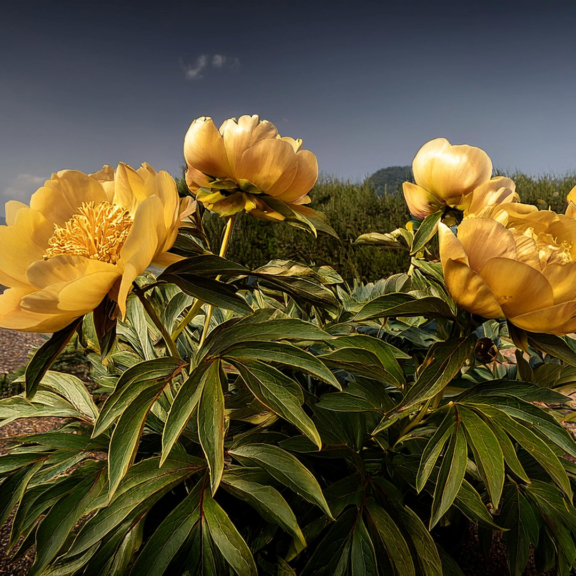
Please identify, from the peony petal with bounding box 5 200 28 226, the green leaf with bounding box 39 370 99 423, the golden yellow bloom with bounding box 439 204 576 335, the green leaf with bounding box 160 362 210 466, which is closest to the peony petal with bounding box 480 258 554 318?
the golden yellow bloom with bounding box 439 204 576 335

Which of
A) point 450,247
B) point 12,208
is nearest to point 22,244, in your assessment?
point 12,208

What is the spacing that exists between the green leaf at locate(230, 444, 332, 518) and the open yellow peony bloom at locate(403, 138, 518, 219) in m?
0.51

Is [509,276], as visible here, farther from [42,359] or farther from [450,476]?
[42,359]

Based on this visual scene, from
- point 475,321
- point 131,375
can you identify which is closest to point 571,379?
point 475,321

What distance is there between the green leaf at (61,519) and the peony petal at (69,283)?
39 centimetres

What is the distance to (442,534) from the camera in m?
1.05

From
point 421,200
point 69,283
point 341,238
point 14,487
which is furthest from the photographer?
point 341,238

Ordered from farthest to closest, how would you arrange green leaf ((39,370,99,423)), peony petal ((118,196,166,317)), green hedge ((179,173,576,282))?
green hedge ((179,173,576,282)), green leaf ((39,370,99,423)), peony petal ((118,196,166,317))

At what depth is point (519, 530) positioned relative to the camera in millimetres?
855

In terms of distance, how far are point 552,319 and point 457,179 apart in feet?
1.24

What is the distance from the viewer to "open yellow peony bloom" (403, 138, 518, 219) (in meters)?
0.78

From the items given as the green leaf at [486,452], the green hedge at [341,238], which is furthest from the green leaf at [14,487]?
the green hedge at [341,238]

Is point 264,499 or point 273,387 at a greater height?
point 273,387

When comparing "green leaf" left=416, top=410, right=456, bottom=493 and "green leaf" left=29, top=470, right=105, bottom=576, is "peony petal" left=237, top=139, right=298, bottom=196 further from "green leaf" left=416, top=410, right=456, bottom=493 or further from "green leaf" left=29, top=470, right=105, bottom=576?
"green leaf" left=29, top=470, right=105, bottom=576
